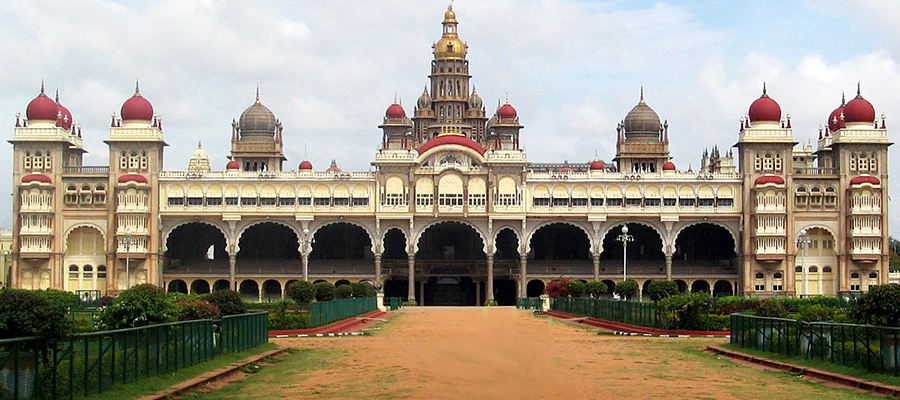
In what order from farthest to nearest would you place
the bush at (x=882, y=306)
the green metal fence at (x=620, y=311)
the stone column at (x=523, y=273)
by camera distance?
the stone column at (x=523, y=273), the green metal fence at (x=620, y=311), the bush at (x=882, y=306)

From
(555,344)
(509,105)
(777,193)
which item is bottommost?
(555,344)

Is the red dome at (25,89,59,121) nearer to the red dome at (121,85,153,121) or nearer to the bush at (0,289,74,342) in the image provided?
the red dome at (121,85,153,121)

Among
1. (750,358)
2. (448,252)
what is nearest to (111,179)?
(448,252)

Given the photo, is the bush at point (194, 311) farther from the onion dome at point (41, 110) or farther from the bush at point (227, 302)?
the onion dome at point (41, 110)

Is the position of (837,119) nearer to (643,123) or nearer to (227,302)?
(643,123)

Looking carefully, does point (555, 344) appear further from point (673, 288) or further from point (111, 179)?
point (111, 179)

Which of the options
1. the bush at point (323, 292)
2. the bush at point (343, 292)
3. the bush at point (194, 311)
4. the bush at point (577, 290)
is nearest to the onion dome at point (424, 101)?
the bush at point (577, 290)

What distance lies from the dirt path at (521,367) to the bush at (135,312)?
4.21 meters

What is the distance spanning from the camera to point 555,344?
36781mm

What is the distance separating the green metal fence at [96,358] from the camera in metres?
17.9

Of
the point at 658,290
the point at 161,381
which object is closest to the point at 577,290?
the point at 658,290

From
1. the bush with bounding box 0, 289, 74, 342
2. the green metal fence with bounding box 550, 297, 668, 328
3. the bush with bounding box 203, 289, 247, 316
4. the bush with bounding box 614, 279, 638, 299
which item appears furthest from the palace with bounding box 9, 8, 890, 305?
the bush with bounding box 0, 289, 74, 342

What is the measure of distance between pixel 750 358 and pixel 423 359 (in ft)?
73.4

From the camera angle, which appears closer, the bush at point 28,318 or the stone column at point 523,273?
the bush at point 28,318
